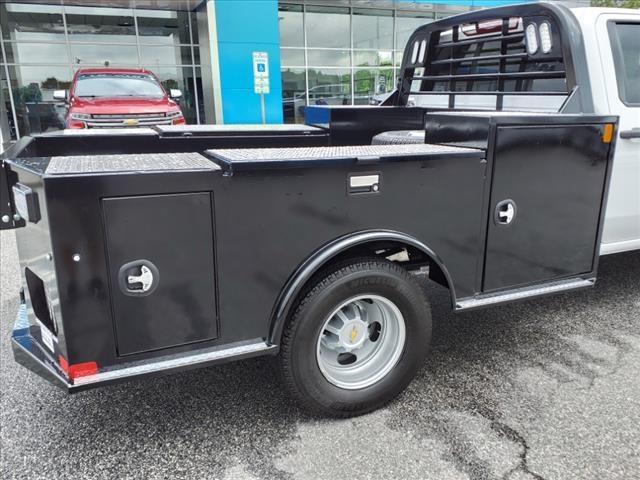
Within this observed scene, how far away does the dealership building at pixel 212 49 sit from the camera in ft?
49.5

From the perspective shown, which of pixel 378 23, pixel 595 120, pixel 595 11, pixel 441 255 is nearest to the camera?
pixel 441 255

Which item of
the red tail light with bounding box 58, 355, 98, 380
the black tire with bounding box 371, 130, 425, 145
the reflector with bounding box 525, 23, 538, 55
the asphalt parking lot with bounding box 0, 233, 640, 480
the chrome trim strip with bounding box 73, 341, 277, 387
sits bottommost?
the asphalt parking lot with bounding box 0, 233, 640, 480

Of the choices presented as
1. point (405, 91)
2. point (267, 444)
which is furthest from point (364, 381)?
point (405, 91)

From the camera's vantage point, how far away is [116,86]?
10.7 metres

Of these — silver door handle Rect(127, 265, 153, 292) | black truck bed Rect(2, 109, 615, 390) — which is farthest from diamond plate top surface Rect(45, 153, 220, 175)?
silver door handle Rect(127, 265, 153, 292)

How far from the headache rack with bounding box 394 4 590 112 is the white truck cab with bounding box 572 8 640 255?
14cm

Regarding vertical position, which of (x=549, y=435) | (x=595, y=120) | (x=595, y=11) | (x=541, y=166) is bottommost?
(x=549, y=435)

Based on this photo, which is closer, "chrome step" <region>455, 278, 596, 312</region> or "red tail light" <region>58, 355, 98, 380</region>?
"red tail light" <region>58, 355, 98, 380</region>

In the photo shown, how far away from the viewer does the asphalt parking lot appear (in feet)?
7.89

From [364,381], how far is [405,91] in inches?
133

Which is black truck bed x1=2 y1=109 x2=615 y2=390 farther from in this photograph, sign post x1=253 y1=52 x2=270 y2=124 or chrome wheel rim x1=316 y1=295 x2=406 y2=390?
sign post x1=253 y1=52 x2=270 y2=124

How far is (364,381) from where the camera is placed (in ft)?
9.16

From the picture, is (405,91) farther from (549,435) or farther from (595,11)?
(549,435)

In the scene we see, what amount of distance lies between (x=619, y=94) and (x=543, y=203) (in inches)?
41.7
